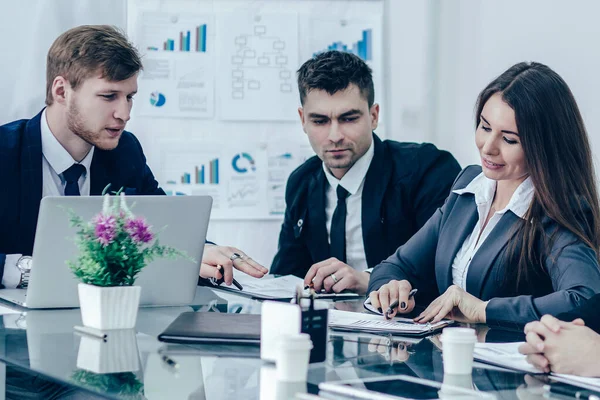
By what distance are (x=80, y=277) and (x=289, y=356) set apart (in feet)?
2.09

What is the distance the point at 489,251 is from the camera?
6.88 ft

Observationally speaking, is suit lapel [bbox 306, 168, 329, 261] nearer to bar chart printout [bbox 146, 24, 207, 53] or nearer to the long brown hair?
bar chart printout [bbox 146, 24, 207, 53]

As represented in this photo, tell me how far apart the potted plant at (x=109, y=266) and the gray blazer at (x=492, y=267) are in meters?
0.78

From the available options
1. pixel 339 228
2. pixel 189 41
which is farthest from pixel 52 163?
pixel 339 228

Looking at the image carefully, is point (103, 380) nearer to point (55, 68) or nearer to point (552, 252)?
point (552, 252)

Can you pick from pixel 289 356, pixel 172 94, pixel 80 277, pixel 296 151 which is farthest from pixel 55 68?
pixel 289 356

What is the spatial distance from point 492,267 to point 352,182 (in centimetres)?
100

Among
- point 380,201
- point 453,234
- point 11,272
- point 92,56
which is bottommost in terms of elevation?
point 11,272

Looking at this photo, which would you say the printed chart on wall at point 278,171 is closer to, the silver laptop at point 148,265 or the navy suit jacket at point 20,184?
the navy suit jacket at point 20,184

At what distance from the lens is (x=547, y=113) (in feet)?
6.72

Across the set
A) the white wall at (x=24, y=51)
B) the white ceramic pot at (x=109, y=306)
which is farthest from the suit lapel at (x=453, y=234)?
the white wall at (x=24, y=51)

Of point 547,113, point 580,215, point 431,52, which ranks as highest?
point 431,52

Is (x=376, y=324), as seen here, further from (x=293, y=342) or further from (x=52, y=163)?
(x=52, y=163)

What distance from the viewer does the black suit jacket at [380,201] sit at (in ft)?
9.61
